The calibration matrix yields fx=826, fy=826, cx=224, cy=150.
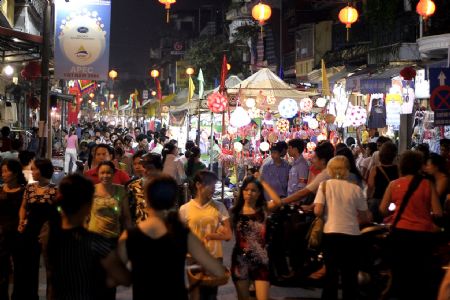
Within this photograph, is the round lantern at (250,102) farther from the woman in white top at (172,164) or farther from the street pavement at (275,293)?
the street pavement at (275,293)

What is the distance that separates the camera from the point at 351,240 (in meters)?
8.30

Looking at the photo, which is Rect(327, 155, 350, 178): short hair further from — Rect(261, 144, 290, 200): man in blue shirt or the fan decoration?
the fan decoration

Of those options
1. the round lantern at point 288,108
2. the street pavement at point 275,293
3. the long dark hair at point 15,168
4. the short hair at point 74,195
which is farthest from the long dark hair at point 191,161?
the short hair at point 74,195

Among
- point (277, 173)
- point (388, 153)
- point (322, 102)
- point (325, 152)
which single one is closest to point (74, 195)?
point (325, 152)

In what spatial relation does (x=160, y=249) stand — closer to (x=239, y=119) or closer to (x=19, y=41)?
(x=19, y=41)

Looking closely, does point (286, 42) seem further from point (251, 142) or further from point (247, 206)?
point (247, 206)

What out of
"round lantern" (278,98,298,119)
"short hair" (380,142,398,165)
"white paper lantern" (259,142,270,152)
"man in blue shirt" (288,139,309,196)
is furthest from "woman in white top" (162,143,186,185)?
"short hair" (380,142,398,165)

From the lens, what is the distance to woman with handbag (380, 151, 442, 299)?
27.5 ft

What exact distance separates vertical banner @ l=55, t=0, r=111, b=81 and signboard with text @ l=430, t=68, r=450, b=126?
697 centimetres

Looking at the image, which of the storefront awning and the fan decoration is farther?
the fan decoration

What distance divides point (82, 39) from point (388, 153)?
9081mm

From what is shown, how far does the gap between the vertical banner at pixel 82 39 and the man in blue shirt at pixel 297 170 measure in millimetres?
5990

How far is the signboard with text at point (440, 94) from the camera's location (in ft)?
47.8

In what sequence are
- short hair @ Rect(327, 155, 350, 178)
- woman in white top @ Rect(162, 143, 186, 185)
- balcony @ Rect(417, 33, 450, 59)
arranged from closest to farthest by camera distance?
short hair @ Rect(327, 155, 350, 178) → woman in white top @ Rect(162, 143, 186, 185) → balcony @ Rect(417, 33, 450, 59)
